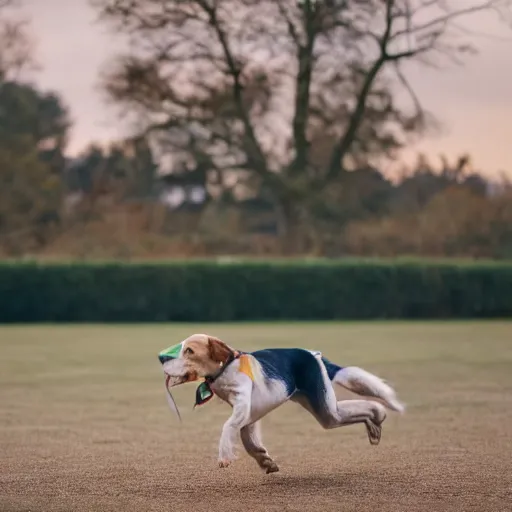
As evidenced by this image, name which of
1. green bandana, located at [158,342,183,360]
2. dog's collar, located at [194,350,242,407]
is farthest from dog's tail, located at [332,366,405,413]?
green bandana, located at [158,342,183,360]

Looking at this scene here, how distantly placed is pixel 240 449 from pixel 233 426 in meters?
2.73

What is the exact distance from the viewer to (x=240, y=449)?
9.48 metres

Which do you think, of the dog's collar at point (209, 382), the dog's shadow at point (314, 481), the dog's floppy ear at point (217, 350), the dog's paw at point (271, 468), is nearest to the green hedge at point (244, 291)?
the dog's shadow at point (314, 481)

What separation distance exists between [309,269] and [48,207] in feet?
35.8

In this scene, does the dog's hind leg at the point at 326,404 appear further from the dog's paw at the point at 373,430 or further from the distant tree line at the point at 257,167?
the distant tree line at the point at 257,167

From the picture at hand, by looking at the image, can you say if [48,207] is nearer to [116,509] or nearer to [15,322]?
Result: [15,322]

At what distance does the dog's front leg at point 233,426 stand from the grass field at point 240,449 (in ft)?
0.97

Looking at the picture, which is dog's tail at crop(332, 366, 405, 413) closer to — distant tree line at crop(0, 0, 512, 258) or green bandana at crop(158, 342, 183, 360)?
green bandana at crop(158, 342, 183, 360)

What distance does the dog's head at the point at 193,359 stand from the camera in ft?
22.6

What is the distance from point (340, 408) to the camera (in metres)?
7.48

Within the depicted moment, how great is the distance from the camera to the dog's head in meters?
6.88

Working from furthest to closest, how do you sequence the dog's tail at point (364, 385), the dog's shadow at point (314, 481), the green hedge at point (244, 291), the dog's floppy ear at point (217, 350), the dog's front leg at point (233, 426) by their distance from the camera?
the green hedge at point (244, 291)
the dog's tail at point (364, 385)
the dog's shadow at point (314, 481)
the dog's floppy ear at point (217, 350)
the dog's front leg at point (233, 426)

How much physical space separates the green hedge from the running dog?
898 inches

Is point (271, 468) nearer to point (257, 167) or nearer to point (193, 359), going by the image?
point (193, 359)
